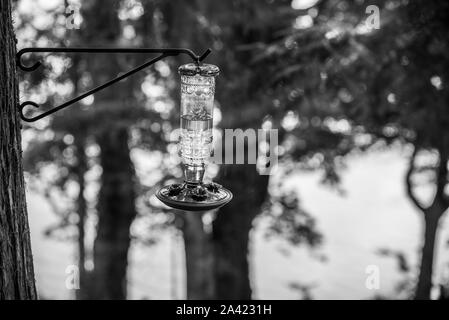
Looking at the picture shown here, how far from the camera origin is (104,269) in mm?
9133

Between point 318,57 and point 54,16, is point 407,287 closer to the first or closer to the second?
point 318,57

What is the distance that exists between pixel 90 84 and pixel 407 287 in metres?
7.77

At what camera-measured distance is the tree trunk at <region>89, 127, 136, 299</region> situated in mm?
9133

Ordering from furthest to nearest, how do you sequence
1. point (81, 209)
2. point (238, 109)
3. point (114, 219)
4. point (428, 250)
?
point (81, 209) < point (114, 219) < point (428, 250) < point (238, 109)

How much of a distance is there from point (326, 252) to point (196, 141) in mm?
18759

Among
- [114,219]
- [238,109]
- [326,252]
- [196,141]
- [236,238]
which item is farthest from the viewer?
[326,252]

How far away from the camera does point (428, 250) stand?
357 inches

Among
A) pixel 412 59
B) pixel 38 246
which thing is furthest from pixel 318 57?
pixel 38 246

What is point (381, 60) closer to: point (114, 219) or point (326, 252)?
point (114, 219)

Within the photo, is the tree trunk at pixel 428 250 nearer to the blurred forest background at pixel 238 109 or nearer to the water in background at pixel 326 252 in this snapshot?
the blurred forest background at pixel 238 109

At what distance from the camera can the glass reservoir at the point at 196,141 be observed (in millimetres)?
2543

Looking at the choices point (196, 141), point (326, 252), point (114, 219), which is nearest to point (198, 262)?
point (114, 219)

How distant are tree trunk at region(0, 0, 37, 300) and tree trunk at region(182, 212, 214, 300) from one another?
5.39m

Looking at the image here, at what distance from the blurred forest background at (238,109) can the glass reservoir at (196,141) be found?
2.16 m
